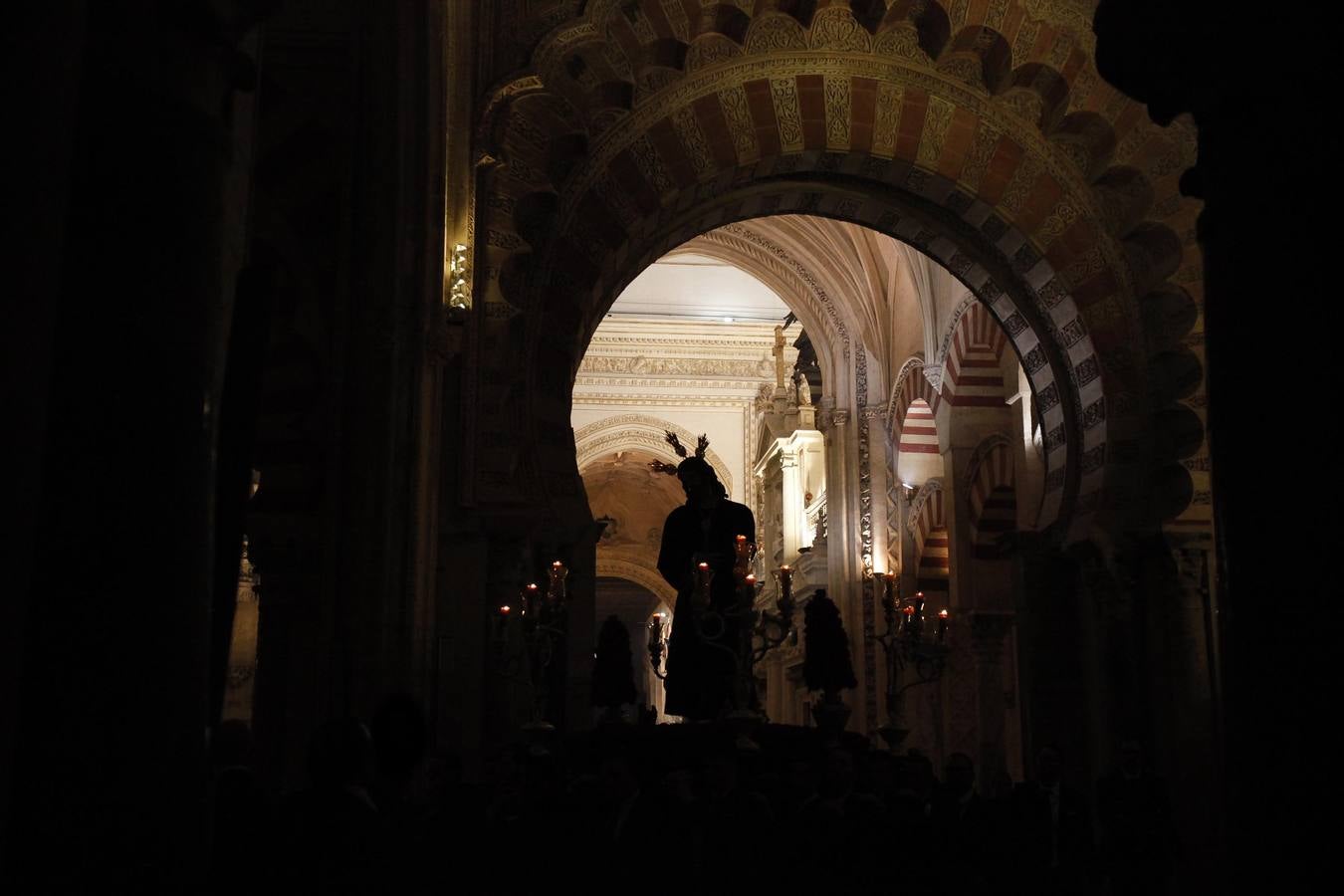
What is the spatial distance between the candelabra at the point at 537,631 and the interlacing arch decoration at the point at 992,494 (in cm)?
712

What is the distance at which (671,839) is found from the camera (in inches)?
207

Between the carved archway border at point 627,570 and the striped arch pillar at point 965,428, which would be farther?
the carved archway border at point 627,570

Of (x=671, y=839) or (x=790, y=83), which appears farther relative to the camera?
(x=790, y=83)

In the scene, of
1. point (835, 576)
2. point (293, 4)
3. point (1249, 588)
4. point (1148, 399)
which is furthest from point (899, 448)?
point (1249, 588)

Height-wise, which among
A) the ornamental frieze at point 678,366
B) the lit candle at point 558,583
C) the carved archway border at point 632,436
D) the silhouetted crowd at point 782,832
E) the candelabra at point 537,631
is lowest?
the silhouetted crowd at point 782,832

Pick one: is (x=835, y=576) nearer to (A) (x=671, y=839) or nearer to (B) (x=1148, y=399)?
(B) (x=1148, y=399)

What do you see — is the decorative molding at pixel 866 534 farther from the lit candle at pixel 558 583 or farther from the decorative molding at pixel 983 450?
the lit candle at pixel 558 583

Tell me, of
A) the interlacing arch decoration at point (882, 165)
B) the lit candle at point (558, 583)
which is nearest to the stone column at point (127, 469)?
the lit candle at point (558, 583)

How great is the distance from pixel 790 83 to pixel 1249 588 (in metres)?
9.64

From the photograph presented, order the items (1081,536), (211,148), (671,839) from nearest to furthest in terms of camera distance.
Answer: (211,148) < (671,839) < (1081,536)

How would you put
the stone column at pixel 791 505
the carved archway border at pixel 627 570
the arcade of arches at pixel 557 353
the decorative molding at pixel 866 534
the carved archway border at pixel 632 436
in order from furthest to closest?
the carved archway border at pixel 627 570 < the carved archway border at pixel 632 436 < the stone column at pixel 791 505 < the decorative molding at pixel 866 534 < the arcade of arches at pixel 557 353

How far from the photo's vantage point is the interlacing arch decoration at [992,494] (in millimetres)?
15789

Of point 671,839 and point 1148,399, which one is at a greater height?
point 1148,399

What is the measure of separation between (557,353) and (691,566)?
2575mm
